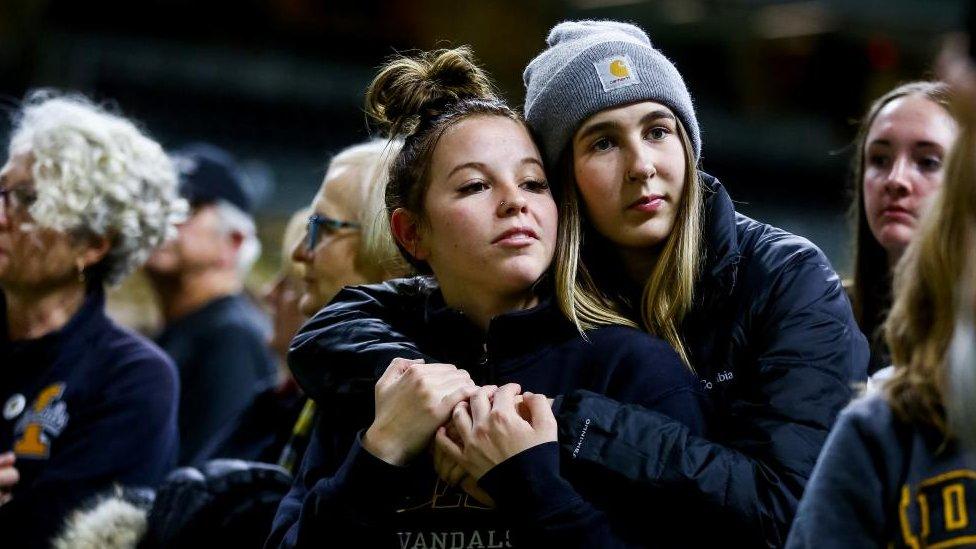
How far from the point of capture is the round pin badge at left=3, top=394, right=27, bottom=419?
3309 millimetres

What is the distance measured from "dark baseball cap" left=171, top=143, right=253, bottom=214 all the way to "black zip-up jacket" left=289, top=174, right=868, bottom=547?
9.92 ft

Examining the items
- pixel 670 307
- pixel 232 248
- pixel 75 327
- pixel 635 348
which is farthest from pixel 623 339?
pixel 232 248

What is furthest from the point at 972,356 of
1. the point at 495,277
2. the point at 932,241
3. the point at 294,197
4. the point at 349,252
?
the point at 294,197

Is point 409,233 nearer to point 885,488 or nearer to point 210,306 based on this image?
point 885,488

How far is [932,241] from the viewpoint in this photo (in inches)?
66.4

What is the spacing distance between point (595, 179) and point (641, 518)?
633 millimetres

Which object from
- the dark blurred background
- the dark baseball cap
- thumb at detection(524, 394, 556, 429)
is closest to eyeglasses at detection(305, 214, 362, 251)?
thumb at detection(524, 394, 556, 429)

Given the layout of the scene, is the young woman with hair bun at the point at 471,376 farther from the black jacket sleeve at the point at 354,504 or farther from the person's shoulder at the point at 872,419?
the person's shoulder at the point at 872,419

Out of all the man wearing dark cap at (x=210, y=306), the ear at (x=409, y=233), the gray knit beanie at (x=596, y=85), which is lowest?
the man wearing dark cap at (x=210, y=306)

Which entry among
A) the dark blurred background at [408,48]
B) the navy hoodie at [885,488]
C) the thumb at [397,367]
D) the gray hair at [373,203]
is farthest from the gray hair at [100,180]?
the dark blurred background at [408,48]

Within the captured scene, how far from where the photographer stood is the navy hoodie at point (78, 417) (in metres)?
→ 3.15

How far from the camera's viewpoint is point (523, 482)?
192 centimetres

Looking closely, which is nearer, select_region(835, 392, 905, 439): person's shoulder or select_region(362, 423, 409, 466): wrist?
select_region(835, 392, 905, 439): person's shoulder

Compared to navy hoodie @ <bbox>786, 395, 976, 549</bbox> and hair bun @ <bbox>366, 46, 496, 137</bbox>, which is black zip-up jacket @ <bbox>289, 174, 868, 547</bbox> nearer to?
navy hoodie @ <bbox>786, 395, 976, 549</bbox>
